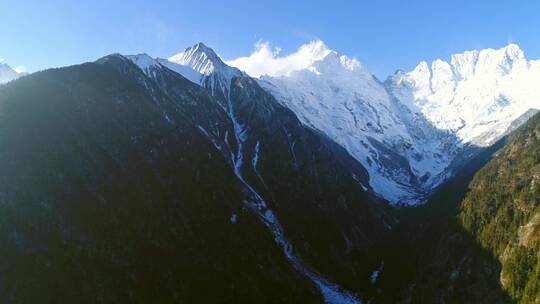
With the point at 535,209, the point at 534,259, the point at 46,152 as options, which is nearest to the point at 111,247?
the point at 46,152

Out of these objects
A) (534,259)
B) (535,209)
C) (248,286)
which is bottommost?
(534,259)

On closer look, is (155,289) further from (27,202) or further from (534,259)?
(534,259)

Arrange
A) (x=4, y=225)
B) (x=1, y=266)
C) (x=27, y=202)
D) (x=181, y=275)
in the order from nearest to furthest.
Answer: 1. (x=1, y=266)
2. (x=4, y=225)
3. (x=27, y=202)
4. (x=181, y=275)

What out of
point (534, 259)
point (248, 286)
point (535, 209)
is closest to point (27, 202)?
point (248, 286)

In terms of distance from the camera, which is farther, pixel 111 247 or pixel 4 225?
pixel 111 247

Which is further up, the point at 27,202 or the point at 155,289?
the point at 27,202

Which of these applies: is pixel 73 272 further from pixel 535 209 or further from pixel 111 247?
pixel 535 209

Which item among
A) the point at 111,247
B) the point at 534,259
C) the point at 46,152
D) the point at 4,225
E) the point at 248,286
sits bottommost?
the point at 534,259

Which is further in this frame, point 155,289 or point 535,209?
point 535,209

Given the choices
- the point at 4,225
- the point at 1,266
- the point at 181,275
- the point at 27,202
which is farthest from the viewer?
the point at 181,275
